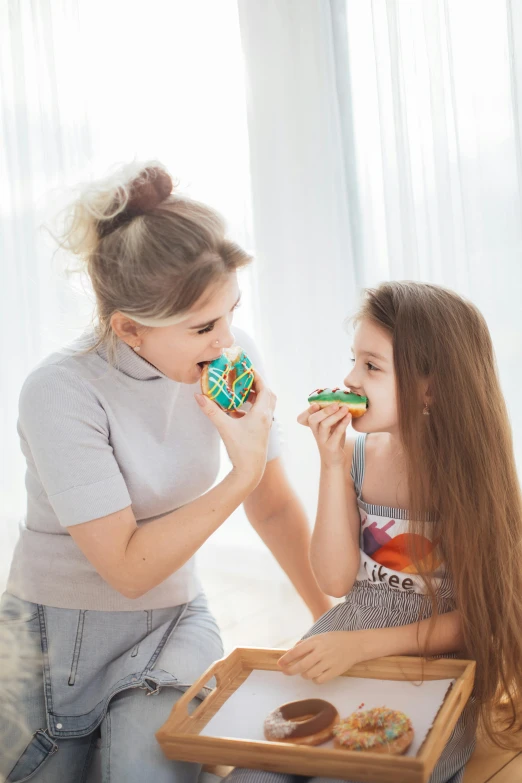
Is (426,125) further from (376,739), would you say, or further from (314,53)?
(376,739)

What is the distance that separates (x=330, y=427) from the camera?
1.51 m

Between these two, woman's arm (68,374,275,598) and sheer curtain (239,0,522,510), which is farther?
sheer curtain (239,0,522,510)

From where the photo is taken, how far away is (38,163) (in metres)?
2.98

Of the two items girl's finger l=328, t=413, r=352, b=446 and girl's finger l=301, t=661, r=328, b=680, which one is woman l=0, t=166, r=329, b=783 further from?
girl's finger l=301, t=661, r=328, b=680

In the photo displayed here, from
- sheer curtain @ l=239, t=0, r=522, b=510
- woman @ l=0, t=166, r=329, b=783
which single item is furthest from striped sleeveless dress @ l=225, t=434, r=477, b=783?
sheer curtain @ l=239, t=0, r=522, b=510

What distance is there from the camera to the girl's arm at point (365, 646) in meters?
1.34

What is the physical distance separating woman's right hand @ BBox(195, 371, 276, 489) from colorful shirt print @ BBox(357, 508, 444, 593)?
0.28 m

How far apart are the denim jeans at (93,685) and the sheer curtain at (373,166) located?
3.90 feet

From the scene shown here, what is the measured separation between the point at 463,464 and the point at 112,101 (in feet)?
6.86

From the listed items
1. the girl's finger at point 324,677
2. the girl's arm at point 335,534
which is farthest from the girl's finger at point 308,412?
the girl's finger at point 324,677

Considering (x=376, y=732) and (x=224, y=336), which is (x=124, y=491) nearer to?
(x=224, y=336)

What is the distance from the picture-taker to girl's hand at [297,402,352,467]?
4.90 ft

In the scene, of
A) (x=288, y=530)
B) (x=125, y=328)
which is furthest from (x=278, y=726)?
(x=125, y=328)

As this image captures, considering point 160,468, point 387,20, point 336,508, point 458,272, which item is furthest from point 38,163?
point 336,508
